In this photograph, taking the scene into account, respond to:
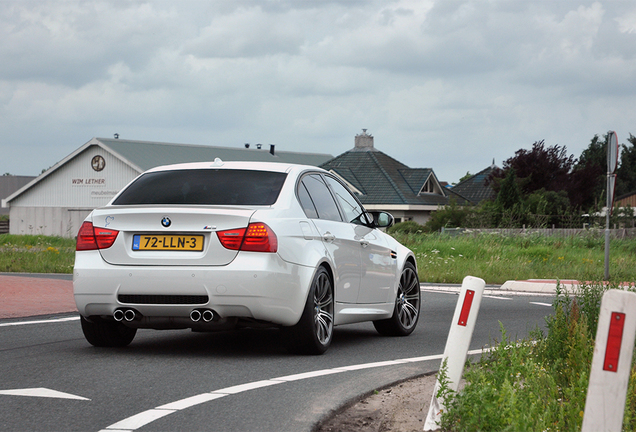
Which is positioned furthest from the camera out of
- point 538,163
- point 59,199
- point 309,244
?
point 59,199

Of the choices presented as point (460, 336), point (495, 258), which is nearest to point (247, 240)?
point (460, 336)

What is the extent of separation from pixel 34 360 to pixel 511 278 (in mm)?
14490

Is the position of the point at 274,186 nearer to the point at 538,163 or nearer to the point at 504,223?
the point at 504,223

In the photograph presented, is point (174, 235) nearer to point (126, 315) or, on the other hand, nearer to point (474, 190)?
point (126, 315)

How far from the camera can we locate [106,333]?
8.21 metres

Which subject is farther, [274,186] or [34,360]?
[274,186]

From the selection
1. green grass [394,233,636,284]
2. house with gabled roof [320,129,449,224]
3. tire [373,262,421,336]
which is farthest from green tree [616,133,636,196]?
tire [373,262,421,336]

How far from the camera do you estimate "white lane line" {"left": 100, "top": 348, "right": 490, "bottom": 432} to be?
5.21 metres

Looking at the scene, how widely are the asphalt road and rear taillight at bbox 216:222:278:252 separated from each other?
921 mm

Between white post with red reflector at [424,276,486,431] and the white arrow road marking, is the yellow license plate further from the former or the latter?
white post with red reflector at [424,276,486,431]

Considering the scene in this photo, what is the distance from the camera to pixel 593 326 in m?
7.67

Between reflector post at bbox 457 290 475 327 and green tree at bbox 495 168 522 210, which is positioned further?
green tree at bbox 495 168 522 210

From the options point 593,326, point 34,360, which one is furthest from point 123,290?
point 593,326

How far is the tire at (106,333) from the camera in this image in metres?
8.09
